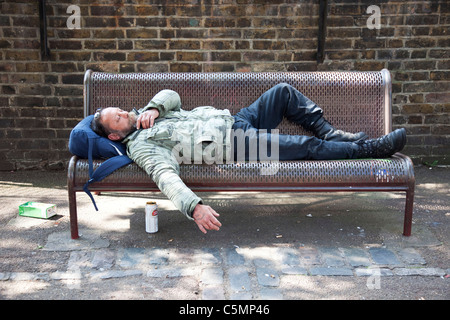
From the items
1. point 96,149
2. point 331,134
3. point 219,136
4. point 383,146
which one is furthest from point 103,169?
point 383,146

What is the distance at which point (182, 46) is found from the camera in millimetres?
5238

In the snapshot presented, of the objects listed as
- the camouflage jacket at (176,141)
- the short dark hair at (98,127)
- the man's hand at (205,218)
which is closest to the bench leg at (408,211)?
the camouflage jacket at (176,141)

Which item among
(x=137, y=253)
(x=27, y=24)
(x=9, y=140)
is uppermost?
(x=27, y=24)

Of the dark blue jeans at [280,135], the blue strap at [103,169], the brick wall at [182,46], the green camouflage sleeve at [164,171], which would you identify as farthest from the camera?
the brick wall at [182,46]

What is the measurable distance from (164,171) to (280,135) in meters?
1.07

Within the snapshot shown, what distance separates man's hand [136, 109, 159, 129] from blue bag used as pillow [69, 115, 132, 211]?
0.22 metres

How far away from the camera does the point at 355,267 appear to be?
3139 mm

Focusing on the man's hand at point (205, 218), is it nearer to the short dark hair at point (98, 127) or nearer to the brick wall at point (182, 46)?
the short dark hair at point (98, 127)

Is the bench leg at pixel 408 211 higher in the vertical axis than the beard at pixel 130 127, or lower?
lower

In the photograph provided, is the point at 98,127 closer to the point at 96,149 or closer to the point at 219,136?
the point at 96,149

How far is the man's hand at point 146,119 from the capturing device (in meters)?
3.63

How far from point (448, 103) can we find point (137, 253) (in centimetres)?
405
